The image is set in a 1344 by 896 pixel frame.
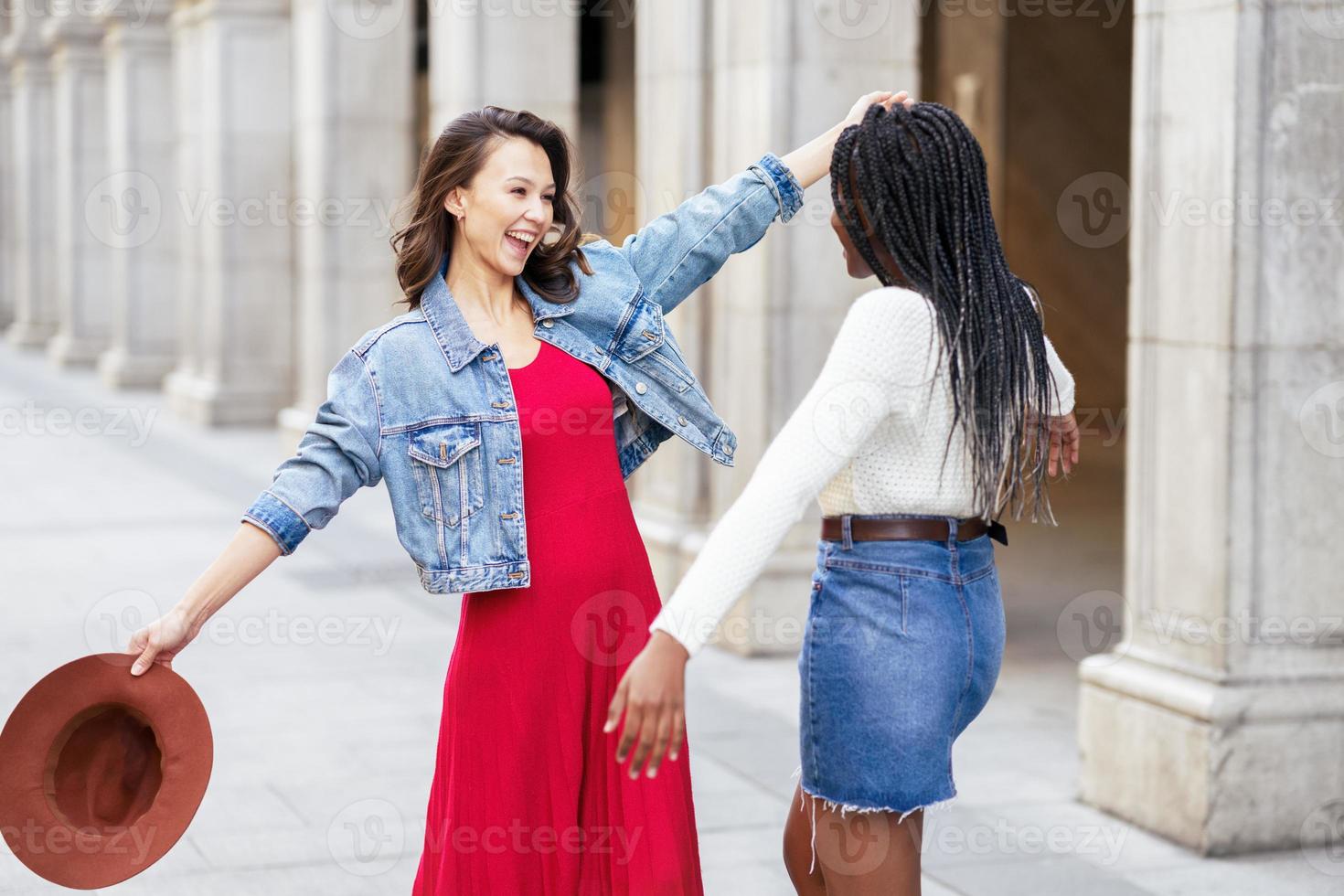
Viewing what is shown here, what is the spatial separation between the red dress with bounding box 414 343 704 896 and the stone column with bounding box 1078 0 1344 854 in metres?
2.40

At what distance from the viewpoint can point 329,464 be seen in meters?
3.27

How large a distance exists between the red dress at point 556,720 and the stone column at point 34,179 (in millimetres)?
27522

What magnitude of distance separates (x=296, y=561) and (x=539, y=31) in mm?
3322

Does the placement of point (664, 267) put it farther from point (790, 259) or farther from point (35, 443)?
point (35, 443)

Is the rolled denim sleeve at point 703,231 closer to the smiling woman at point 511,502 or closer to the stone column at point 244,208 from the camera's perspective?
the smiling woman at point 511,502

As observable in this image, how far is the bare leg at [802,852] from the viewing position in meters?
3.25

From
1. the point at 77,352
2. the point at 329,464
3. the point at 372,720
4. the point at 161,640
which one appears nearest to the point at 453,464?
the point at 329,464

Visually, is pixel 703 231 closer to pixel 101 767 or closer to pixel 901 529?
pixel 901 529

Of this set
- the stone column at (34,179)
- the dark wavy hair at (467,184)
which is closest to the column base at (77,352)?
the stone column at (34,179)

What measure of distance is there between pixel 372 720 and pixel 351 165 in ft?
25.0

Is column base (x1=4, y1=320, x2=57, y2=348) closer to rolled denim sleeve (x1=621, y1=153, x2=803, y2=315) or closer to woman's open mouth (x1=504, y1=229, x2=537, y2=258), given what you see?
rolled denim sleeve (x1=621, y1=153, x2=803, y2=315)

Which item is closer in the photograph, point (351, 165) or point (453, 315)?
point (453, 315)

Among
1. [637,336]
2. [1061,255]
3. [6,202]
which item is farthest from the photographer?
[6,202]

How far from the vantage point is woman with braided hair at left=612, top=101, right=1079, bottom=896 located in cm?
297
